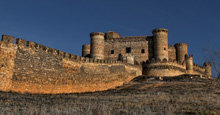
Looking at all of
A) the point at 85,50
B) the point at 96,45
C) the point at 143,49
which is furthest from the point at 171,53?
the point at 85,50

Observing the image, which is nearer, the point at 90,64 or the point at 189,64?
the point at 90,64

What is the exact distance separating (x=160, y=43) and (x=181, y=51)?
15.0 ft

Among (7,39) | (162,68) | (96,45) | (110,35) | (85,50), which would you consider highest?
(110,35)

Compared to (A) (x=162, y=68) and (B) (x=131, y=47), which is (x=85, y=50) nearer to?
(B) (x=131, y=47)

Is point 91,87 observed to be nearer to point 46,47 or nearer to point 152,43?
point 46,47

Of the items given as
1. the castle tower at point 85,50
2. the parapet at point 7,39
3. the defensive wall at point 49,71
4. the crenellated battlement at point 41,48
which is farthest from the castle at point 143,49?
the parapet at point 7,39

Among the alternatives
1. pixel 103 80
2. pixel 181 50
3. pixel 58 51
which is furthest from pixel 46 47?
pixel 181 50

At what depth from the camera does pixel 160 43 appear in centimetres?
3688

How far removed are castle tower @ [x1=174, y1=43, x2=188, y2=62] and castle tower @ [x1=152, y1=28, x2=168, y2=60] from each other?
3435mm

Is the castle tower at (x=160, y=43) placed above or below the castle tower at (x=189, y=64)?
above

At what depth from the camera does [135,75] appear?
3294 centimetres

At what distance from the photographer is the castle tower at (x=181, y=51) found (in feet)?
129

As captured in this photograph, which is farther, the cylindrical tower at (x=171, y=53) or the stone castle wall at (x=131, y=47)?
the cylindrical tower at (x=171, y=53)

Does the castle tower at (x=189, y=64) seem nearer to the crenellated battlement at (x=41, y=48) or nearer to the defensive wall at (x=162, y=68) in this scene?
the defensive wall at (x=162, y=68)
